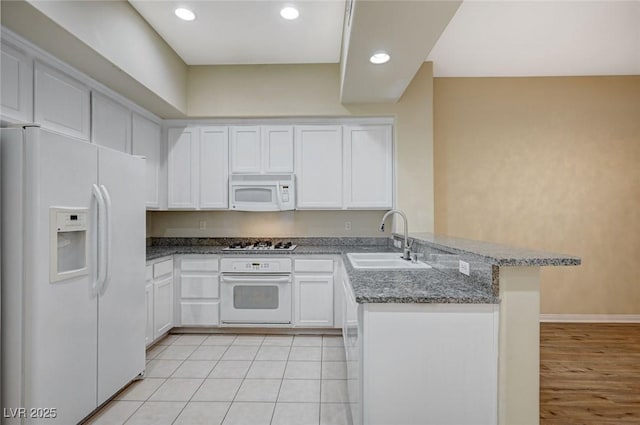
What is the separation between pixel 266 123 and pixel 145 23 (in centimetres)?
146

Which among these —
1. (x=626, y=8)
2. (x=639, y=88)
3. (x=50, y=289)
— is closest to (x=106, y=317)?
(x=50, y=289)

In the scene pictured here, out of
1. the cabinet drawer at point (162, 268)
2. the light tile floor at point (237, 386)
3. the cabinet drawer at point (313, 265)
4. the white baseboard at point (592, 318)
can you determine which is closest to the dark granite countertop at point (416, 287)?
the light tile floor at point (237, 386)

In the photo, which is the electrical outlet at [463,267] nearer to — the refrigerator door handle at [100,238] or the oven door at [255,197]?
the refrigerator door handle at [100,238]

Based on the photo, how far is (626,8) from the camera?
2830 millimetres

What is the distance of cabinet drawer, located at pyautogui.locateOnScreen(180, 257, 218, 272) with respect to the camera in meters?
3.62

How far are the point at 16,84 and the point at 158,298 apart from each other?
201 centimetres

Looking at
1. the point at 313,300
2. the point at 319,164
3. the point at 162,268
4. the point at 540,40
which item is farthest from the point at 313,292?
the point at 540,40

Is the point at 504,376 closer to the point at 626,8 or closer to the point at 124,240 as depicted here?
the point at 124,240

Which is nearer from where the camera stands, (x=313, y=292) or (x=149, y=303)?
(x=149, y=303)

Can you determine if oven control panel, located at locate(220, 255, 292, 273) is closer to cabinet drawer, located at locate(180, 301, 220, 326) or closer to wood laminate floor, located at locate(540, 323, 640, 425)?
cabinet drawer, located at locate(180, 301, 220, 326)

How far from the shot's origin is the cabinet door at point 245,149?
12.7ft

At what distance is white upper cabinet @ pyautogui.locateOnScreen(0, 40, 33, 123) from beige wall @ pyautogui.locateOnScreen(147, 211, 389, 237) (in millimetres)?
2225

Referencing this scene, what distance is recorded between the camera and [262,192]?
12.6 ft

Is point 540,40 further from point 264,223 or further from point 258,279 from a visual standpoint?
point 258,279
